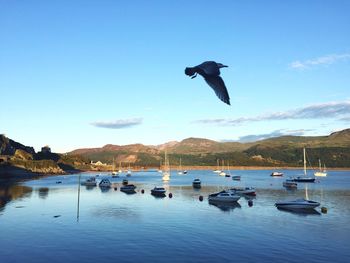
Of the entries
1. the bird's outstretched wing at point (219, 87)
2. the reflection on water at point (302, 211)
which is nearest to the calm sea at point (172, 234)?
the reflection on water at point (302, 211)

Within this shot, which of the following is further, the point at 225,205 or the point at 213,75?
the point at 225,205

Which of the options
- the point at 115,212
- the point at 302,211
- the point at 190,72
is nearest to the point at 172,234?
the point at 115,212

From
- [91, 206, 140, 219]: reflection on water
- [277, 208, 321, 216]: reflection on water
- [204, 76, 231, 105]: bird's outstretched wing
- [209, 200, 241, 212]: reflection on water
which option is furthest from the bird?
[209, 200, 241, 212]: reflection on water

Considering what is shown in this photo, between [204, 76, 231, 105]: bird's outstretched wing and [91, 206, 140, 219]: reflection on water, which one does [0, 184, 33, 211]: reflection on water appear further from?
[204, 76, 231, 105]: bird's outstretched wing

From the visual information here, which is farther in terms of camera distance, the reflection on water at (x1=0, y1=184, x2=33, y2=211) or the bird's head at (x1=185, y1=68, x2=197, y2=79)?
the reflection on water at (x1=0, y1=184, x2=33, y2=211)

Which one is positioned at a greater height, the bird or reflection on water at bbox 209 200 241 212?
the bird

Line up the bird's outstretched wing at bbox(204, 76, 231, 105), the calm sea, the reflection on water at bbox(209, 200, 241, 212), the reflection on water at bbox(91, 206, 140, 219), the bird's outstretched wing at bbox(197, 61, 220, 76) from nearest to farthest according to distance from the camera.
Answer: the bird's outstretched wing at bbox(204, 76, 231, 105)
the bird's outstretched wing at bbox(197, 61, 220, 76)
the calm sea
the reflection on water at bbox(91, 206, 140, 219)
the reflection on water at bbox(209, 200, 241, 212)

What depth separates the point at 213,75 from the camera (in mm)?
9297

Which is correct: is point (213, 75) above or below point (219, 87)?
above

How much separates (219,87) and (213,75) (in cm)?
37

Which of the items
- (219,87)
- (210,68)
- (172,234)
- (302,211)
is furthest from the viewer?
(302,211)

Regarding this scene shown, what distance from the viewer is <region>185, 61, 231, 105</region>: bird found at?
9070 millimetres

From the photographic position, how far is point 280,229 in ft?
170

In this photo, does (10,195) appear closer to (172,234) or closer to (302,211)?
(172,234)
